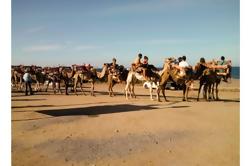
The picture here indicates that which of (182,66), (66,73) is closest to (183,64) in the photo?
(182,66)

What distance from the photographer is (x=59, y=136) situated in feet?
18.5

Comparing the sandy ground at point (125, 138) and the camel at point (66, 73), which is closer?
the sandy ground at point (125, 138)

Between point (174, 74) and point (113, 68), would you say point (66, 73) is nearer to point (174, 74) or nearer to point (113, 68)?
point (113, 68)

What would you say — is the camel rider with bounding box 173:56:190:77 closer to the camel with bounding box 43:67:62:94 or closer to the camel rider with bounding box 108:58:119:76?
the camel rider with bounding box 108:58:119:76

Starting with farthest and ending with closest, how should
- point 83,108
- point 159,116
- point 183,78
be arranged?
point 183,78
point 83,108
point 159,116

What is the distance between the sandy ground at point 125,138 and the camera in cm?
445

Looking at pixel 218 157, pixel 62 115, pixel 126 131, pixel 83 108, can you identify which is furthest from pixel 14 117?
pixel 218 157

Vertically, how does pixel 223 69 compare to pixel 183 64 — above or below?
below

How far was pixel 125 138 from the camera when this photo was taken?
18.0 feet

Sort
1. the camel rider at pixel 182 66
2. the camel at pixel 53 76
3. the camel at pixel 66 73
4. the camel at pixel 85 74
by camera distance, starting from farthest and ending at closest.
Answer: the camel at pixel 53 76 → the camel at pixel 66 73 → the camel at pixel 85 74 → the camel rider at pixel 182 66

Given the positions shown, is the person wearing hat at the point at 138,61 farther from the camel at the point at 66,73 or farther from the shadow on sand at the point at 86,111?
the camel at the point at 66,73

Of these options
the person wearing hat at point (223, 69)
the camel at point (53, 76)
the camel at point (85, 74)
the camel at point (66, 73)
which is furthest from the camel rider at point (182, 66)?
the camel at point (53, 76)

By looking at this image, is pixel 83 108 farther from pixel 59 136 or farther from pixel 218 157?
pixel 218 157

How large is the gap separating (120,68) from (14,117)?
6610mm
